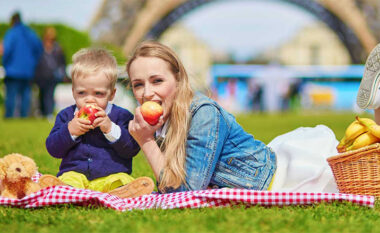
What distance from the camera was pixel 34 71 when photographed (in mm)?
9531

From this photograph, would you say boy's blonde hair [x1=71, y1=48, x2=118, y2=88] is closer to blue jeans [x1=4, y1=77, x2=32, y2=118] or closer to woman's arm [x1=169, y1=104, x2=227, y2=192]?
woman's arm [x1=169, y1=104, x2=227, y2=192]

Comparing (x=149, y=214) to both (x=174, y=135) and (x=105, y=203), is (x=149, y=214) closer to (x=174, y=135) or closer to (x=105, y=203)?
(x=105, y=203)

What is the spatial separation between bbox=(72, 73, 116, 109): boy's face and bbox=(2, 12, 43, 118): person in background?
6.97m

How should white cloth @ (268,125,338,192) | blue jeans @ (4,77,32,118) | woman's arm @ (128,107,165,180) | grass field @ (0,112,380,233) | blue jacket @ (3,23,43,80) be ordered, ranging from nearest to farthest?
grass field @ (0,112,380,233) < woman's arm @ (128,107,165,180) < white cloth @ (268,125,338,192) < blue jacket @ (3,23,43,80) < blue jeans @ (4,77,32,118)

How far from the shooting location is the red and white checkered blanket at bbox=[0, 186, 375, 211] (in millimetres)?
2170

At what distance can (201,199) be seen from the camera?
219 centimetres

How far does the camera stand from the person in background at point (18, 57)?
9.16m

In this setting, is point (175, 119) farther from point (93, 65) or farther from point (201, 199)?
point (93, 65)

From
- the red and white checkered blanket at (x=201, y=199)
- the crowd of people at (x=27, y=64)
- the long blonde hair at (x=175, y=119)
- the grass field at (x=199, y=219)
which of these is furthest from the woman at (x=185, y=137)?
the crowd of people at (x=27, y=64)

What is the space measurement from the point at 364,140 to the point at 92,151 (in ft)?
4.39

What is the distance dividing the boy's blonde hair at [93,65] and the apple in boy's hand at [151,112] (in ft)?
1.52

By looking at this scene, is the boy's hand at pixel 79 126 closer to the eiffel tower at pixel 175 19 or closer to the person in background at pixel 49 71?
the person in background at pixel 49 71

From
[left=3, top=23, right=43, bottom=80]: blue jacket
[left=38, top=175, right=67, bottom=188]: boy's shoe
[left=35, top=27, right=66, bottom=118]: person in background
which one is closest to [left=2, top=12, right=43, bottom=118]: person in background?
[left=3, top=23, right=43, bottom=80]: blue jacket

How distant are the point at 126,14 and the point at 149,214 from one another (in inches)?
518
